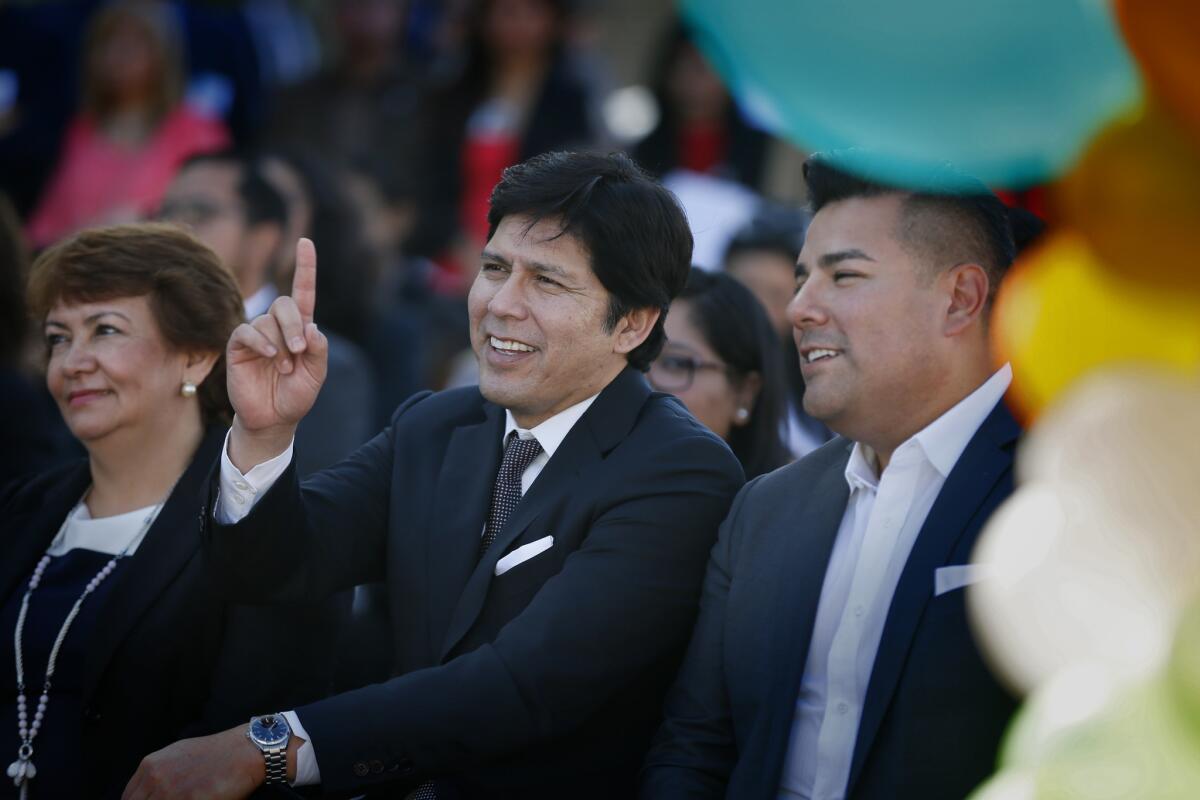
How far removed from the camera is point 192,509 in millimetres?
3238

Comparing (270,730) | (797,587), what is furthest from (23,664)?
(797,587)

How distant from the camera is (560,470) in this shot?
9.56 ft

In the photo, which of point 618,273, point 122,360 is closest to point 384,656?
point 122,360

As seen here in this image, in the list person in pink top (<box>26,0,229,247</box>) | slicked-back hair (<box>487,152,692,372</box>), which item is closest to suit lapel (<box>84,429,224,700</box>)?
slicked-back hair (<box>487,152,692,372</box>)

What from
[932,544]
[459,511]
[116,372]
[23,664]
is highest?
[116,372]

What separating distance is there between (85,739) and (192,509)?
1.71 ft

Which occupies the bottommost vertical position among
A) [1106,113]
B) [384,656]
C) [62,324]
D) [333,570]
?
[384,656]

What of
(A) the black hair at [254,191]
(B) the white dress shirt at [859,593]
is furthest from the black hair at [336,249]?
(B) the white dress shirt at [859,593]

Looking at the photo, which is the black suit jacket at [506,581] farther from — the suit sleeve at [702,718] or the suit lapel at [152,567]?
the suit lapel at [152,567]

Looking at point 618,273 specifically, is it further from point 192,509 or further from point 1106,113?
point 1106,113

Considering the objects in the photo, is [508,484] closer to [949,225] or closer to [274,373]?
[274,373]

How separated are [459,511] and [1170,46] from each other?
193cm

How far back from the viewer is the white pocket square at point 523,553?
Result: 2.83m

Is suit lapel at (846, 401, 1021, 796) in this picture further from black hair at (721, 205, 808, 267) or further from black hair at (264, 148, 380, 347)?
black hair at (264, 148, 380, 347)
